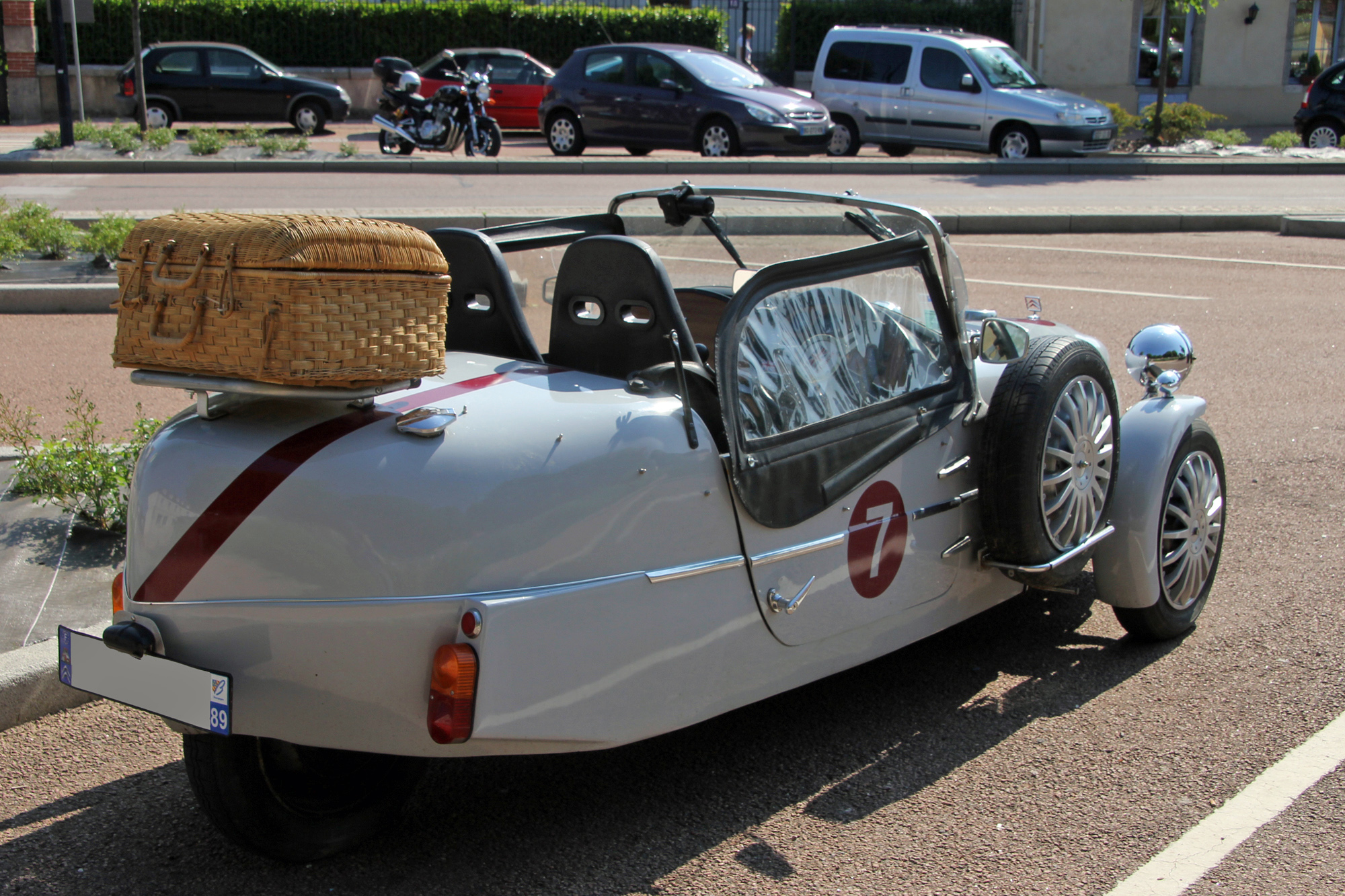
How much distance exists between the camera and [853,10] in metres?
32.4

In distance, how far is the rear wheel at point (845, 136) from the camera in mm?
20266

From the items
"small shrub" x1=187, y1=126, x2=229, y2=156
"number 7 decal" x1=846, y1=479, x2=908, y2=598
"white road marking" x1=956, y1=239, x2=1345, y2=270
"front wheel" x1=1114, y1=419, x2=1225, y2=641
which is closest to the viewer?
"number 7 decal" x1=846, y1=479, x2=908, y2=598

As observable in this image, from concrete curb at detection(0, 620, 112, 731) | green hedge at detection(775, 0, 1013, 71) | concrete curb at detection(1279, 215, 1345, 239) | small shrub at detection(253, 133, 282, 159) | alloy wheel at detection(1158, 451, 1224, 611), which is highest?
green hedge at detection(775, 0, 1013, 71)

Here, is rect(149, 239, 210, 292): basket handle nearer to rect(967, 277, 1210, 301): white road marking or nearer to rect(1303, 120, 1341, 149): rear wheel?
rect(967, 277, 1210, 301): white road marking

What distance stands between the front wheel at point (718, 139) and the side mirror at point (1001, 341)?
1554 cm

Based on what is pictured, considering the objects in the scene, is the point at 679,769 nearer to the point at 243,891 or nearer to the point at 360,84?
the point at 243,891

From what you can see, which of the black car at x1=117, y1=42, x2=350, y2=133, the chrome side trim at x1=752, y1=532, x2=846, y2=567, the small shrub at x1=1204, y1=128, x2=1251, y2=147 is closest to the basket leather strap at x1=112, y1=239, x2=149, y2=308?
the chrome side trim at x1=752, y1=532, x2=846, y2=567

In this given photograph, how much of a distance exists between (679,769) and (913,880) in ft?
2.56

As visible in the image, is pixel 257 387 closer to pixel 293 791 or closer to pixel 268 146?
pixel 293 791

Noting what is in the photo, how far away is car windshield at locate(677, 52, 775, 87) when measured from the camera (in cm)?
1898

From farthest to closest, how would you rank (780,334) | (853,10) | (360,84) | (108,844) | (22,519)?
(853,10) < (360,84) < (22,519) < (780,334) < (108,844)

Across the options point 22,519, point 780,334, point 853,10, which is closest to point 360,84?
point 853,10

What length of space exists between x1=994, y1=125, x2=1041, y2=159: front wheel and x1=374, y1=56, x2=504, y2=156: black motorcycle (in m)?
7.92

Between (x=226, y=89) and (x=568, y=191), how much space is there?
40.4ft
